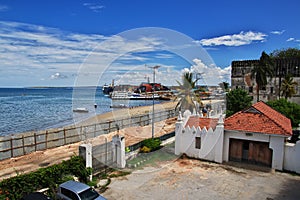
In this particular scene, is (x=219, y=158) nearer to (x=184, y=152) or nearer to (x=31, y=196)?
(x=184, y=152)

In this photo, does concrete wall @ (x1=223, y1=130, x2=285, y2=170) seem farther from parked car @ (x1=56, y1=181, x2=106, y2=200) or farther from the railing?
the railing

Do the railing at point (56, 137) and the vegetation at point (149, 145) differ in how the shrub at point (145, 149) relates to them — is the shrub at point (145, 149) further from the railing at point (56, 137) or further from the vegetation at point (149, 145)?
the railing at point (56, 137)

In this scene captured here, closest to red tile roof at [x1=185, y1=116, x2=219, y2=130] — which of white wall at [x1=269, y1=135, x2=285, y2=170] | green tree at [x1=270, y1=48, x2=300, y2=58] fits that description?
white wall at [x1=269, y1=135, x2=285, y2=170]

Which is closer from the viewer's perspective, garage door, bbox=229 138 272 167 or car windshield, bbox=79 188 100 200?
car windshield, bbox=79 188 100 200

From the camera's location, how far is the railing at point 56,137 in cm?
1834

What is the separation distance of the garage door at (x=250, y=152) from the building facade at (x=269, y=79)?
31048mm

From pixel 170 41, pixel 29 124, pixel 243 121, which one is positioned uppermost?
pixel 170 41

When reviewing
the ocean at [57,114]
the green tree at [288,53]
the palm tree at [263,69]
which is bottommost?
the ocean at [57,114]

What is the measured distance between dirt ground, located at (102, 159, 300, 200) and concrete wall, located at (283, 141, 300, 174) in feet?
1.86

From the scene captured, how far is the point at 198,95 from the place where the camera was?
29.0 meters

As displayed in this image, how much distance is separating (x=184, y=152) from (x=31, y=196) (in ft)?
35.5

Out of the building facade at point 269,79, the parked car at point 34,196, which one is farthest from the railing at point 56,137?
the building facade at point 269,79

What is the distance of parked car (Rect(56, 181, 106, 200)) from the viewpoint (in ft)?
30.0

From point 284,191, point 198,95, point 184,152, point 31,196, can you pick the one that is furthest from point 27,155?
point 198,95
